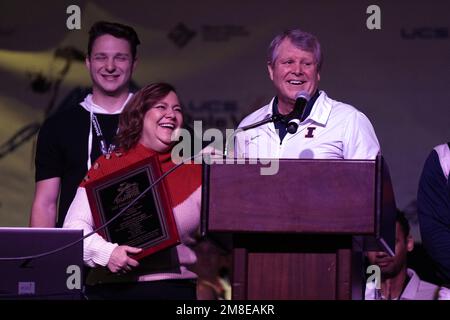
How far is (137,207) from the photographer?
4434 millimetres

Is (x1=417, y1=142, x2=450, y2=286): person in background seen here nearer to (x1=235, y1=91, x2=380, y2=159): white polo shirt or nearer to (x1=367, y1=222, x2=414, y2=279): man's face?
(x1=235, y1=91, x2=380, y2=159): white polo shirt

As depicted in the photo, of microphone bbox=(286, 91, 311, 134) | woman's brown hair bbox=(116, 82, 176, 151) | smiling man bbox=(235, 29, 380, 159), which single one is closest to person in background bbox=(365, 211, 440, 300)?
smiling man bbox=(235, 29, 380, 159)

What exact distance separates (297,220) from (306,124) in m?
1.06

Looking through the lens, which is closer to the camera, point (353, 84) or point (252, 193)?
point (252, 193)

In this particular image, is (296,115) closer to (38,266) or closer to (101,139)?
(38,266)

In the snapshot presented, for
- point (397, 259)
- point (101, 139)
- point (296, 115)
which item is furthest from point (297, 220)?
Answer: point (397, 259)

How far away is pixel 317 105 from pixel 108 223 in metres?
1.05

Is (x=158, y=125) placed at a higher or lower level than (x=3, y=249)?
higher

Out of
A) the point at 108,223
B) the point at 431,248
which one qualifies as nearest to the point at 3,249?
the point at 108,223

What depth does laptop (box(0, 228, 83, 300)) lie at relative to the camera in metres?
4.30
